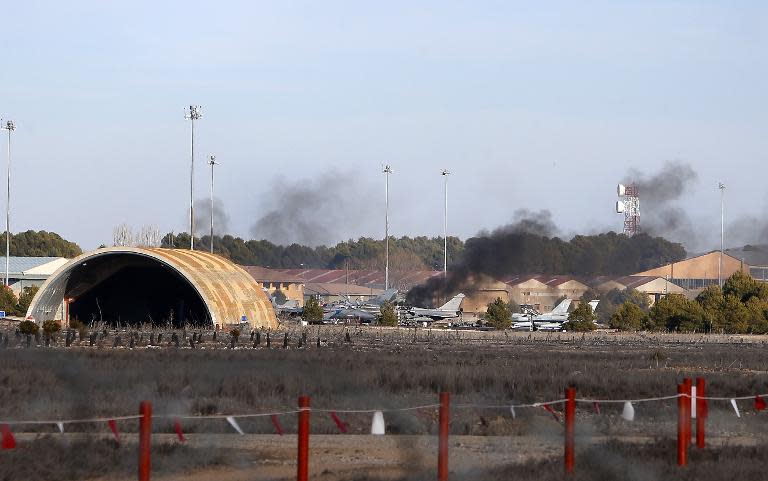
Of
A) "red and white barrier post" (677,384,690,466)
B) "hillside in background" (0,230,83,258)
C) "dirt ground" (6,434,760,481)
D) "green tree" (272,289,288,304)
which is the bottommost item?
"dirt ground" (6,434,760,481)

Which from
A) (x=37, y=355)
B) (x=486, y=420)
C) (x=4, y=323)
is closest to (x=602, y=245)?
(x=4, y=323)

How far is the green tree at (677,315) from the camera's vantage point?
261ft

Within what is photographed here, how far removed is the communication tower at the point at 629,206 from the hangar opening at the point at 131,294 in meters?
59.9

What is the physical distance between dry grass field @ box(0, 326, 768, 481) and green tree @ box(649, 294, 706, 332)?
3681 centimetres

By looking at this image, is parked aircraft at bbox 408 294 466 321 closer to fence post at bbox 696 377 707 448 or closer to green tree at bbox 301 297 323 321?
green tree at bbox 301 297 323 321

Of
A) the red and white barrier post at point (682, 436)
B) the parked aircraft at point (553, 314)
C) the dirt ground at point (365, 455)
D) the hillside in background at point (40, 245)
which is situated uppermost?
the hillside in background at point (40, 245)

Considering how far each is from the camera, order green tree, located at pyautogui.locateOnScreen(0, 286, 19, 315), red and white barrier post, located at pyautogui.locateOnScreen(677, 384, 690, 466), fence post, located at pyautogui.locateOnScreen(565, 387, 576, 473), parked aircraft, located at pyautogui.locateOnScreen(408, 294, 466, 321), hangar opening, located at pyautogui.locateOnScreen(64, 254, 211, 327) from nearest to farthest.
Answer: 1. fence post, located at pyautogui.locateOnScreen(565, 387, 576, 473)
2. red and white barrier post, located at pyautogui.locateOnScreen(677, 384, 690, 466)
3. hangar opening, located at pyautogui.locateOnScreen(64, 254, 211, 327)
4. green tree, located at pyautogui.locateOnScreen(0, 286, 19, 315)
5. parked aircraft, located at pyautogui.locateOnScreen(408, 294, 466, 321)

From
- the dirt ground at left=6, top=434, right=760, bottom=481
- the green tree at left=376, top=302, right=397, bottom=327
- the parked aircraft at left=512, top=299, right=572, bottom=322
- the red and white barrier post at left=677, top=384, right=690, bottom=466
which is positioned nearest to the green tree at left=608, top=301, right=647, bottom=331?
the parked aircraft at left=512, top=299, right=572, bottom=322

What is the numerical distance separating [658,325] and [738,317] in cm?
498

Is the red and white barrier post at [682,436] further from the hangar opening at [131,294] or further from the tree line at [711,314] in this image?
the tree line at [711,314]

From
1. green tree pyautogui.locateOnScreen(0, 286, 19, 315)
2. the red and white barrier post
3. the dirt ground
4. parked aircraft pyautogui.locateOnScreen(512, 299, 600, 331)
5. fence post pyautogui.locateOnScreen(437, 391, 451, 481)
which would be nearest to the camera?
fence post pyautogui.locateOnScreen(437, 391, 451, 481)

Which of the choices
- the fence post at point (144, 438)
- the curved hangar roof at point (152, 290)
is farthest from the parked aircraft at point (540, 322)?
the fence post at point (144, 438)

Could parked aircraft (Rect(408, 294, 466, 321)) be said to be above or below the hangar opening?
below

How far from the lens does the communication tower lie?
123 metres
